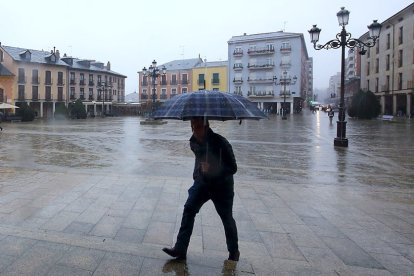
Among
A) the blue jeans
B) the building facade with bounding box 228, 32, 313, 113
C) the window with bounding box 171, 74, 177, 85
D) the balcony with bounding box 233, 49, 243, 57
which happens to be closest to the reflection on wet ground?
the blue jeans

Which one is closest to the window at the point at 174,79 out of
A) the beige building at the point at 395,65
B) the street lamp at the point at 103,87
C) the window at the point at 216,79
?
the window at the point at 216,79

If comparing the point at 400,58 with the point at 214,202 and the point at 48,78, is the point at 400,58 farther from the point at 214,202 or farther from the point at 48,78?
the point at 48,78

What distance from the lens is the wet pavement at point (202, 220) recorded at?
3.22 meters

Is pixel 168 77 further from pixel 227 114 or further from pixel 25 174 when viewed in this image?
pixel 227 114

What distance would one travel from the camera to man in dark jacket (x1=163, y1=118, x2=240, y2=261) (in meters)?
3.08

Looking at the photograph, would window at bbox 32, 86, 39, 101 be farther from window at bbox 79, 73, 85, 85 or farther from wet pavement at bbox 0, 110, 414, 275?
wet pavement at bbox 0, 110, 414, 275

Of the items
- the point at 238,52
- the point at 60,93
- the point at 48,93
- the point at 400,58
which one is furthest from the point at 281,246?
the point at 238,52

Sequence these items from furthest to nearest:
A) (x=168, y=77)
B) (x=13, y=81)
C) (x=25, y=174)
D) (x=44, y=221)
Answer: (x=168, y=77) → (x=13, y=81) → (x=25, y=174) → (x=44, y=221)

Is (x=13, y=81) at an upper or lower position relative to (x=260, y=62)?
lower

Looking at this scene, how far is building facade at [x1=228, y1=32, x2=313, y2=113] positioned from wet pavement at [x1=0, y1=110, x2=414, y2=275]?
48993 mm

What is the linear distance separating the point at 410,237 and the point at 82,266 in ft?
12.6

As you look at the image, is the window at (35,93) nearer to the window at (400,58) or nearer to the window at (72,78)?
the window at (72,78)

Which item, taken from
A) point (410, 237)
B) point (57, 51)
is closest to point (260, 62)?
point (57, 51)

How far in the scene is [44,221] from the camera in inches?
174
